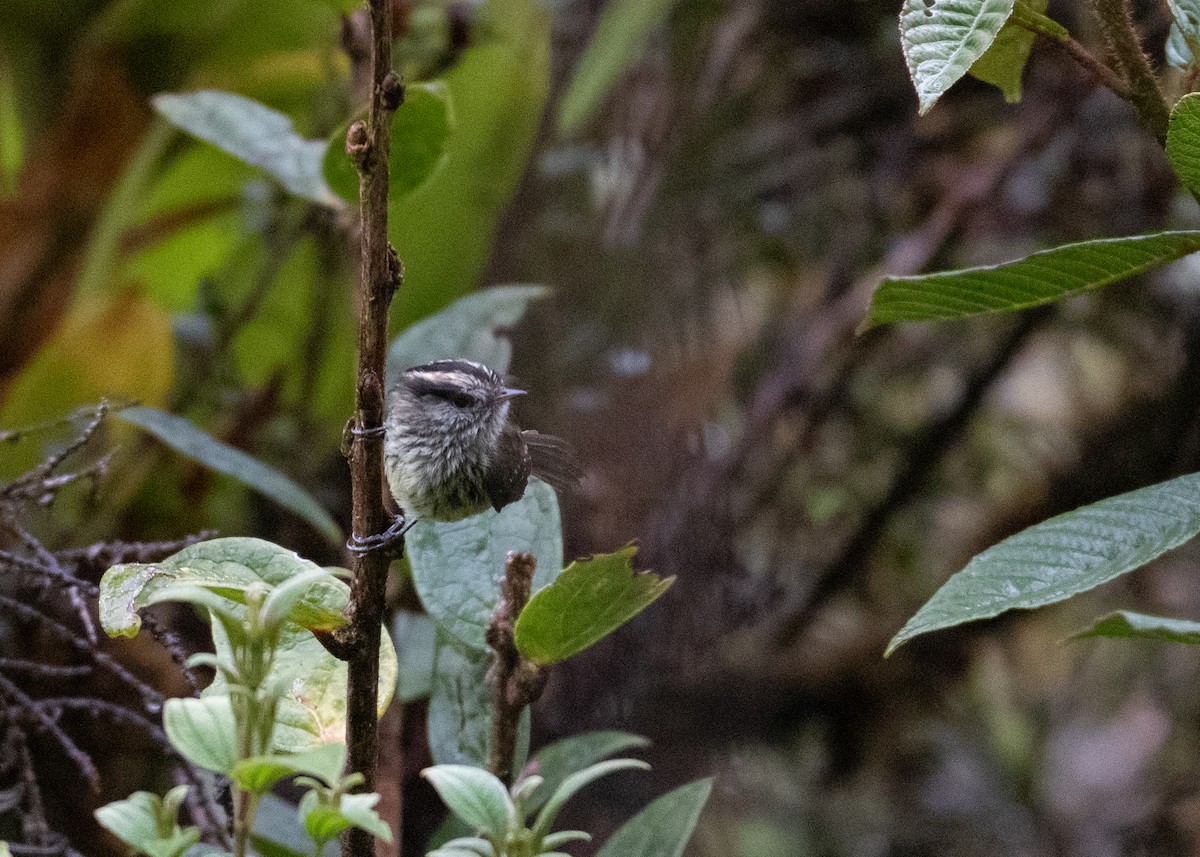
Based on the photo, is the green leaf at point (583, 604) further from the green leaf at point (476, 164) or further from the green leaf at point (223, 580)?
the green leaf at point (476, 164)

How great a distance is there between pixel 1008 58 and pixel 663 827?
1.87ft

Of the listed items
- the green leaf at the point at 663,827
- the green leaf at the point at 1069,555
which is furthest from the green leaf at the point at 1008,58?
the green leaf at the point at 663,827

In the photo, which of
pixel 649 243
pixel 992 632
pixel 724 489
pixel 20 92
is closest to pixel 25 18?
pixel 20 92

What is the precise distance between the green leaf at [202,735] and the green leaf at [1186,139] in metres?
0.57

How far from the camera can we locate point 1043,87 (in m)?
1.80

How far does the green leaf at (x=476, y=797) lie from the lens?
54 centimetres

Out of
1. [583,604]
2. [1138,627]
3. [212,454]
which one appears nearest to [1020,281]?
[1138,627]

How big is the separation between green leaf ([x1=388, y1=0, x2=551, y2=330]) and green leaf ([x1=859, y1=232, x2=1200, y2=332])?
79 centimetres

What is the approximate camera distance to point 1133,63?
679 mm

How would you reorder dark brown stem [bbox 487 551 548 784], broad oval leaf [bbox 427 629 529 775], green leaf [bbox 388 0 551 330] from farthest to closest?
green leaf [bbox 388 0 551 330], broad oval leaf [bbox 427 629 529 775], dark brown stem [bbox 487 551 548 784]

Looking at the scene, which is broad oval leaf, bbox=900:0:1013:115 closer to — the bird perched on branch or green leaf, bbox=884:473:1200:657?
green leaf, bbox=884:473:1200:657

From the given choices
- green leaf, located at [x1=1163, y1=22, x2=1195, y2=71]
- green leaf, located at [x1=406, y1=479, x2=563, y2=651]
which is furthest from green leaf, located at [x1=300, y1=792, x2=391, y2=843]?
green leaf, located at [x1=1163, y1=22, x2=1195, y2=71]

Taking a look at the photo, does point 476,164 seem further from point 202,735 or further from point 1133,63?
point 202,735

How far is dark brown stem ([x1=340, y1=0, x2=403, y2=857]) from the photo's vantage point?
0.56m
